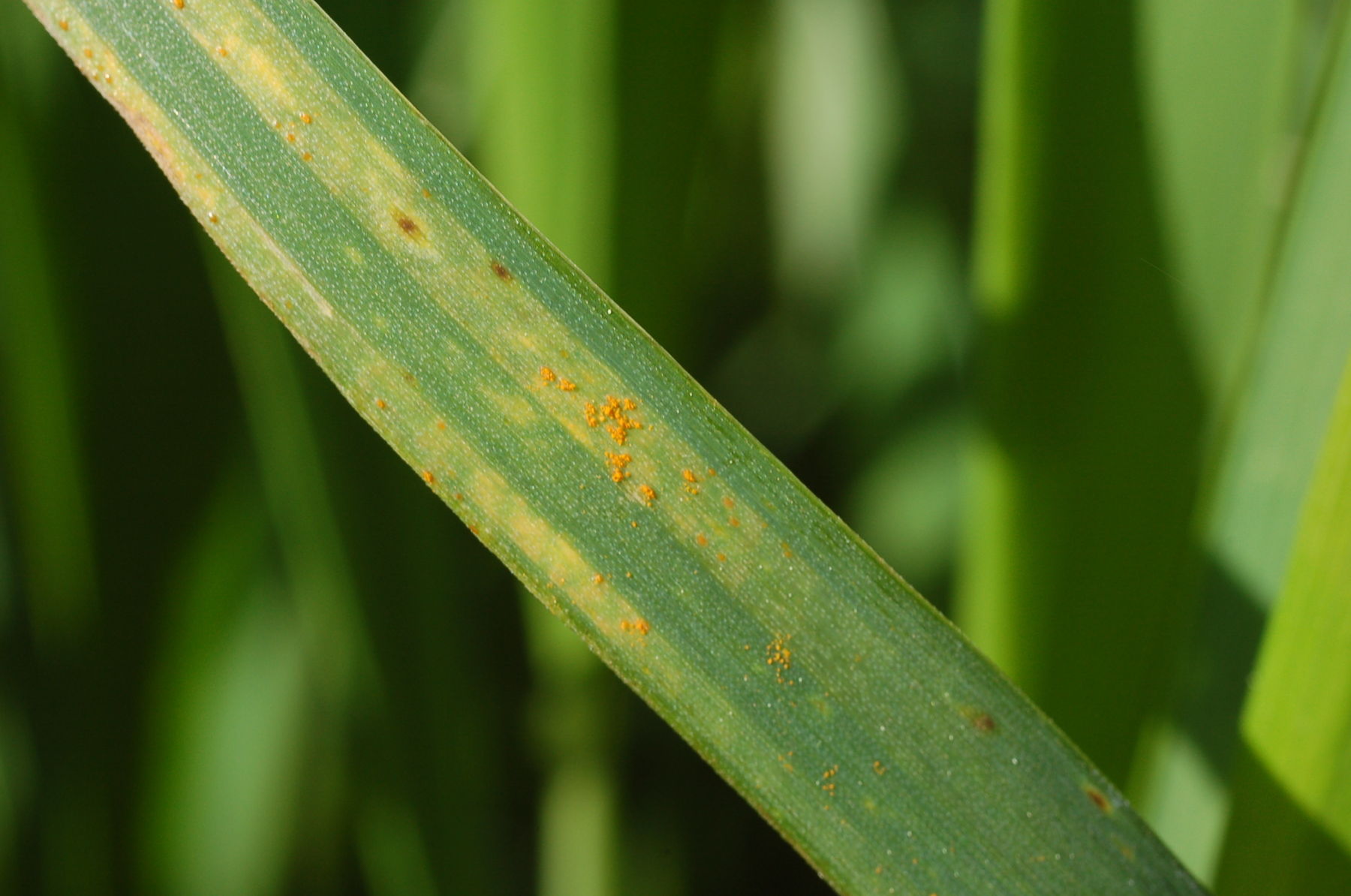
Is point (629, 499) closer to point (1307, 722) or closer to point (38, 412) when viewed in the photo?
point (1307, 722)

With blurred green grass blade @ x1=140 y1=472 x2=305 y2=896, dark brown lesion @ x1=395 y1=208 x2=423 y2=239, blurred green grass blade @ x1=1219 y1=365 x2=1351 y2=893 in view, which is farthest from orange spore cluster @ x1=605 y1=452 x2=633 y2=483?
blurred green grass blade @ x1=140 y1=472 x2=305 y2=896

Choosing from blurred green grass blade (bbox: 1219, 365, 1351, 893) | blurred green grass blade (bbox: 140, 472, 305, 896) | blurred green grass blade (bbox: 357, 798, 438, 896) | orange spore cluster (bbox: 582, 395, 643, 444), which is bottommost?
blurred green grass blade (bbox: 357, 798, 438, 896)

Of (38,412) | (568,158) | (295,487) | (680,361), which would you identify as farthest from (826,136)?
(38,412)

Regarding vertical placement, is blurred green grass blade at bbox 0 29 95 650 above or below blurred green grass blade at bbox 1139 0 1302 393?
below

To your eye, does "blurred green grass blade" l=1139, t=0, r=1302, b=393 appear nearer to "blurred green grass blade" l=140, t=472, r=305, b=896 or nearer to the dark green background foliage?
the dark green background foliage

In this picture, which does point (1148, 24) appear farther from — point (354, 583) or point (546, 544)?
point (354, 583)

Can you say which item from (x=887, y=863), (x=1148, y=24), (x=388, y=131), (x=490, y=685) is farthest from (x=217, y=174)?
(x=490, y=685)

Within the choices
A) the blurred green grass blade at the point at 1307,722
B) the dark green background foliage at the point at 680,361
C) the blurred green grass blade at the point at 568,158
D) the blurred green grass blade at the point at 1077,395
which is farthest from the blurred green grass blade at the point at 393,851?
the blurred green grass blade at the point at 1307,722
